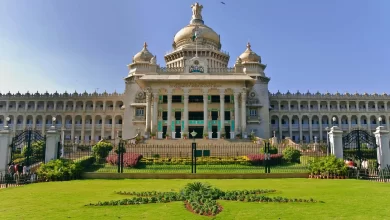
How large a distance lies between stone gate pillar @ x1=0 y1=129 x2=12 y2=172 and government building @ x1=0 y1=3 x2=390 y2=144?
22.5 metres

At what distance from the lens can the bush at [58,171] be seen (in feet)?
54.5

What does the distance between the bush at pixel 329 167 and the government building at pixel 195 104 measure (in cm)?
1929

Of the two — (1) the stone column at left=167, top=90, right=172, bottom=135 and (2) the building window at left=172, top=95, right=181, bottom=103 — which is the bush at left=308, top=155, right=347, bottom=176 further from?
(2) the building window at left=172, top=95, right=181, bottom=103

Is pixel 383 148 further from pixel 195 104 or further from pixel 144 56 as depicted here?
pixel 144 56

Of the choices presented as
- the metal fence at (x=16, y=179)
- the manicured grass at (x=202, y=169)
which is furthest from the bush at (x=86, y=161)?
the metal fence at (x=16, y=179)

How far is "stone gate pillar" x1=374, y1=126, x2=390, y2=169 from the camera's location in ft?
58.5

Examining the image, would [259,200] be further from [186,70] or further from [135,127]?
[135,127]

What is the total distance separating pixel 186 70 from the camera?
145 ft

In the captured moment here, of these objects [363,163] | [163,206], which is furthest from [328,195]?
[363,163]

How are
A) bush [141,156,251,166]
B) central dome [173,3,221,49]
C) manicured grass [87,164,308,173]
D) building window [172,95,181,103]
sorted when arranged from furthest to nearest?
central dome [173,3,221,49]
building window [172,95,181,103]
bush [141,156,251,166]
manicured grass [87,164,308,173]

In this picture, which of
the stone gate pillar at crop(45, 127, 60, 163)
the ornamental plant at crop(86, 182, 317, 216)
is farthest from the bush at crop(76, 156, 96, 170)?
the ornamental plant at crop(86, 182, 317, 216)

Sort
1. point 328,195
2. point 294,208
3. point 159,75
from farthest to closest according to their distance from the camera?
point 159,75 → point 328,195 → point 294,208

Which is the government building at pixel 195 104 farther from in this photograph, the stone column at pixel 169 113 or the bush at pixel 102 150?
the bush at pixel 102 150

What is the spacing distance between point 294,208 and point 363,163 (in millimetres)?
13514
